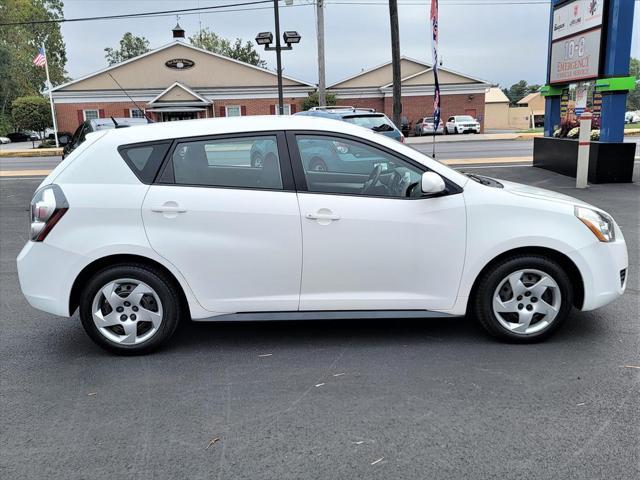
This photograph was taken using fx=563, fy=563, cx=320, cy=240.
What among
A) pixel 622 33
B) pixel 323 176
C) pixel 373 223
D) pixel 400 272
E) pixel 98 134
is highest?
pixel 622 33

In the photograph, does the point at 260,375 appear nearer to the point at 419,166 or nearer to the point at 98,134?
the point at 419,166

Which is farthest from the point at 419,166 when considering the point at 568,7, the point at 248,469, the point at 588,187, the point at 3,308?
the point at 568,7

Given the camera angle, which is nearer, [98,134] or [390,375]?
[390,375]

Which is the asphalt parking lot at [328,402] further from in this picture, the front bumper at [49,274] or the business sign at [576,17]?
the business sign at [576,17]

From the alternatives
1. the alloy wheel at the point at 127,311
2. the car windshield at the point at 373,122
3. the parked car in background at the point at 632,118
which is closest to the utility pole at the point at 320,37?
the car windshield at the point at 373,122

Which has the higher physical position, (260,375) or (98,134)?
(98,134)

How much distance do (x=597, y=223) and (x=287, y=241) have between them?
2281mm

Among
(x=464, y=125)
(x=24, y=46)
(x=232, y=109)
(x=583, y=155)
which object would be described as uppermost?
(x=24, y=46)

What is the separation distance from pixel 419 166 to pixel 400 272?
0.79m

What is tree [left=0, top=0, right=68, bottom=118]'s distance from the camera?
6769 cm

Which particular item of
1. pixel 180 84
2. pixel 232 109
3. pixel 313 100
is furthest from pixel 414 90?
pixel 180 84

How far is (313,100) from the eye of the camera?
4325 centimetres

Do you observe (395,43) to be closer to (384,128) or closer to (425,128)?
(384,128)

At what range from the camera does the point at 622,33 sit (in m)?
11.1
